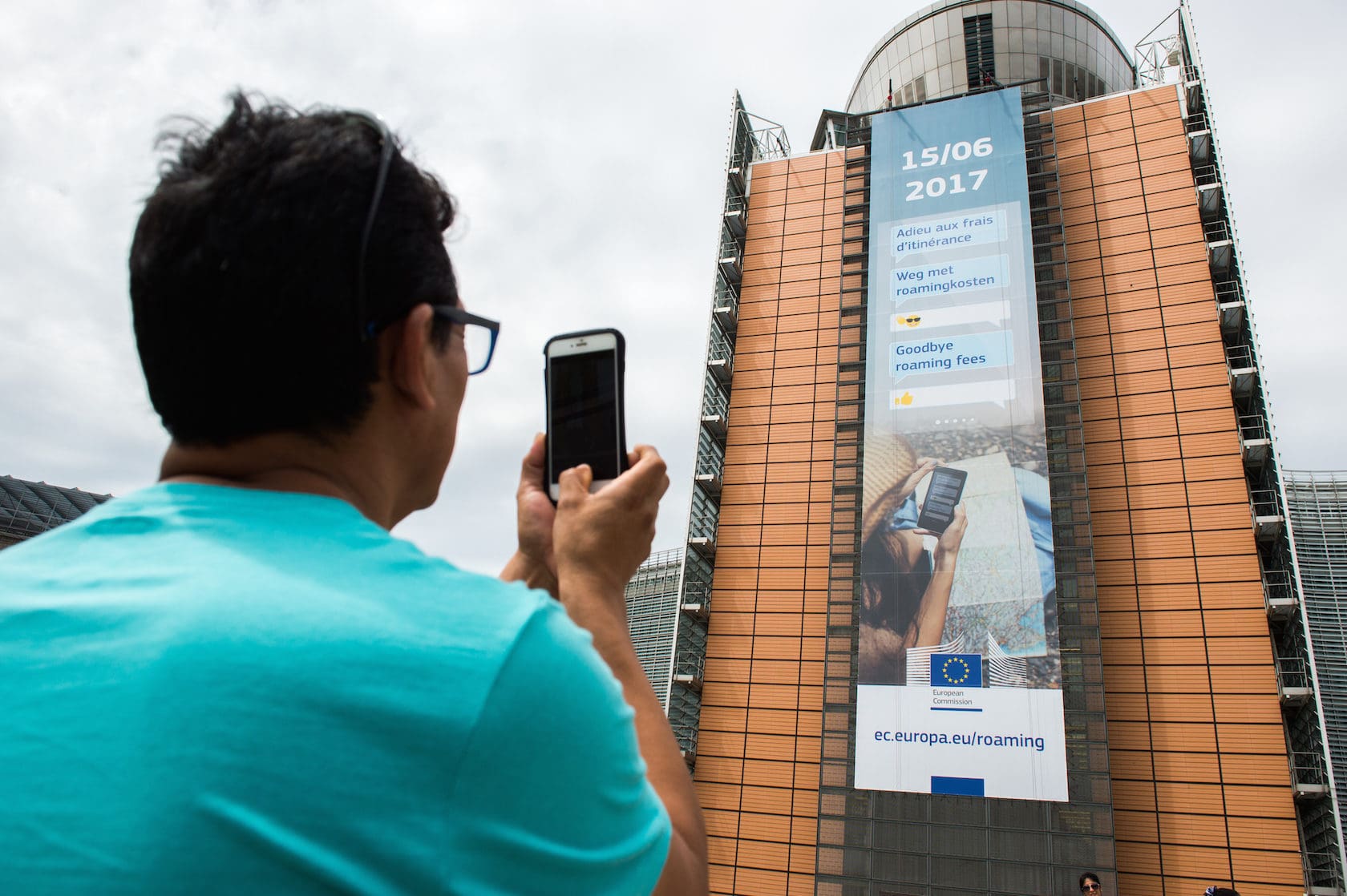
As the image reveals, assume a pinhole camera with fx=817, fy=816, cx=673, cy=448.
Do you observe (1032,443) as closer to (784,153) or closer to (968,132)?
(968,132)

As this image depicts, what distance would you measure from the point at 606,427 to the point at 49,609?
2.94 feet

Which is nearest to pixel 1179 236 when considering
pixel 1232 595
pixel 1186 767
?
pixel 1232 595

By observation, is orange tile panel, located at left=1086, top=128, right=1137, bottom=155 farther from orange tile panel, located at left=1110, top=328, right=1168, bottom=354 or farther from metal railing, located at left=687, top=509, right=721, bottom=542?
metal railing, located at left=687, top=509, right=721, bottom=542

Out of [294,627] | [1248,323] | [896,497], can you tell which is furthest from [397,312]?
[1248,323]

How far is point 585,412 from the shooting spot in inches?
63.1

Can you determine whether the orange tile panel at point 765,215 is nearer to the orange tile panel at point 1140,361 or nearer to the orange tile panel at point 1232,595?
the orange tile panel at point 1140,361

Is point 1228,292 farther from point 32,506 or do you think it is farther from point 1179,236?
point 32,506

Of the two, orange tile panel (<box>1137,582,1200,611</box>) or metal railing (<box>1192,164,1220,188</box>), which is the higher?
metal railing (<box>1192,164,1220,188</box>)

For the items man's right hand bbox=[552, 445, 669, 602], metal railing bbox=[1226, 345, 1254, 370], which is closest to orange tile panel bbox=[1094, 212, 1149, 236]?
metal railing bbox=[1226, 345, 1254, 370]

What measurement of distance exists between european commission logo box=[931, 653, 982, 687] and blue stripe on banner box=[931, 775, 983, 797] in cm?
227

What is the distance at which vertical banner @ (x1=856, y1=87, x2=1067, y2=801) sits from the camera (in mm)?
20656

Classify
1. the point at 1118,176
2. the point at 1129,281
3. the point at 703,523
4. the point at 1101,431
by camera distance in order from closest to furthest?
the point at 1101,431 < the point at 1129,281 < the point at 1118,176 < the point at 703,523

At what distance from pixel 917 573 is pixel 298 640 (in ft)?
77.5

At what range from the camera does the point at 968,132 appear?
2923cm
